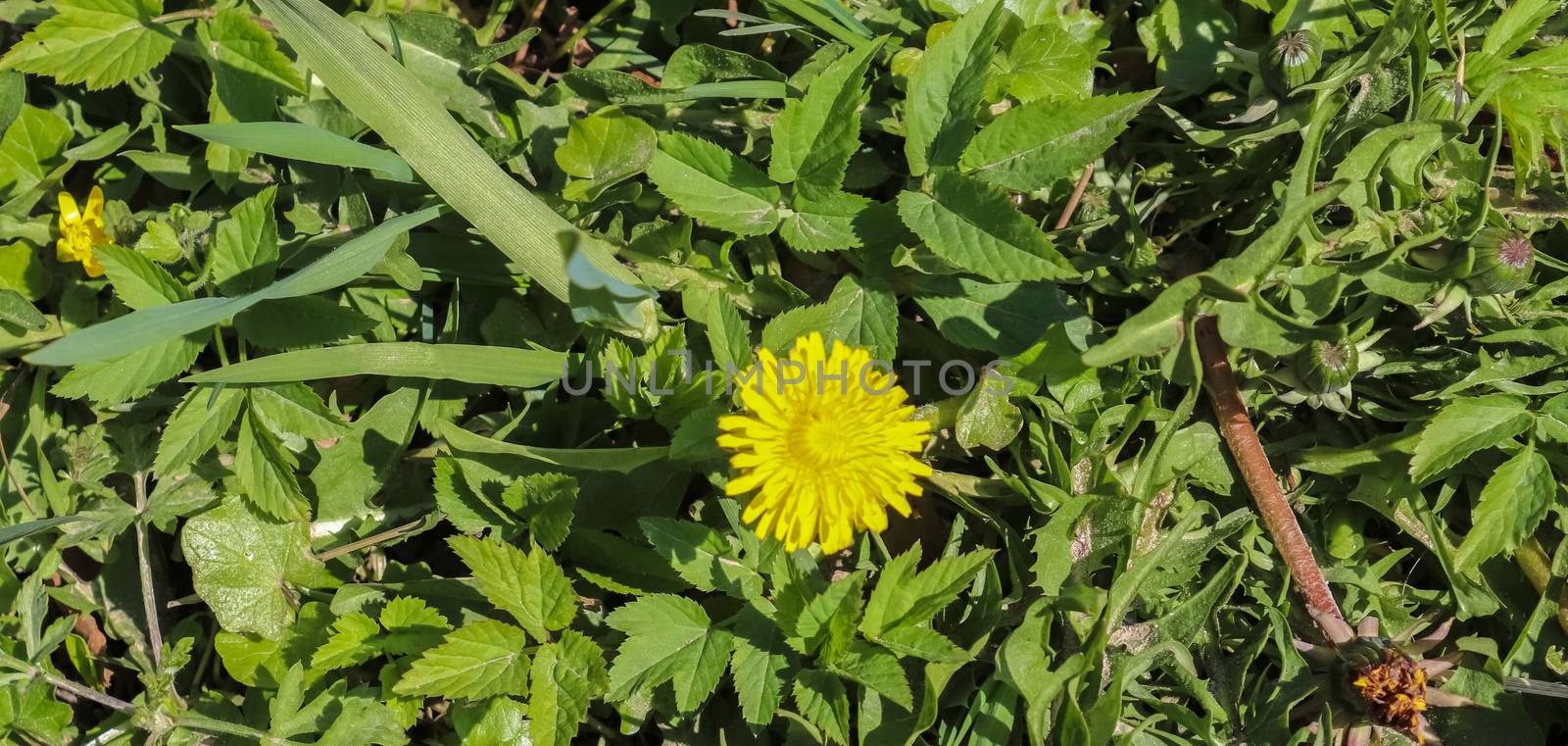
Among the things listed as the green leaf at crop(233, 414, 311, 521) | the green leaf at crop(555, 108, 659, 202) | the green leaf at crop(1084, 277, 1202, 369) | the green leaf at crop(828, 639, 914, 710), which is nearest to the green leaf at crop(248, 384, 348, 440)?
the green leaf at crop(233, 414, 311, 521)

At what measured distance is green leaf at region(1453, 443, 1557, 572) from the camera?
6.87 feet

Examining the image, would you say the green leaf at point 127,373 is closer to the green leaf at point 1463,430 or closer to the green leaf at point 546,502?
the green leaf at point 546,502

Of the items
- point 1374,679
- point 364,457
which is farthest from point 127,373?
point 1374,679

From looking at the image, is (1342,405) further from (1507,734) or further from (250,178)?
(250,178)

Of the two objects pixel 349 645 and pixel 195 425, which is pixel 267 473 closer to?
pixel 195 425

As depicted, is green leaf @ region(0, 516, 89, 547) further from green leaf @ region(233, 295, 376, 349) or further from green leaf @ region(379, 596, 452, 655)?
green leaf @ region(379, 596, 452, 655)

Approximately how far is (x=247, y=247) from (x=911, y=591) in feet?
5.21

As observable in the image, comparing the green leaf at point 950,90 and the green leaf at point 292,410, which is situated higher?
the green leaf at point 950,90

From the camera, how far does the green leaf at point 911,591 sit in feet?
6.61

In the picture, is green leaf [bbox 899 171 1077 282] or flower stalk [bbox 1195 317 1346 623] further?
flower stalk [bbox 1195 317 1346 623]

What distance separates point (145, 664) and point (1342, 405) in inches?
110

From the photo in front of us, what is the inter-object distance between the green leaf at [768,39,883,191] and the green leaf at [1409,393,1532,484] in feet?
4.36

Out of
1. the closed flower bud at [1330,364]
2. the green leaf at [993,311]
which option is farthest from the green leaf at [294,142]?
the closed flower bud at [1330,364]

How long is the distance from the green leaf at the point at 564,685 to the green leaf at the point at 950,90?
1204 millimetres
